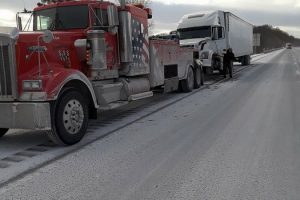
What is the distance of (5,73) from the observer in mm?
6738

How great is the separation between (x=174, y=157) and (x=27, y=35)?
3.19 m

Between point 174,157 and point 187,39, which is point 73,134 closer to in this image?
point 174,157

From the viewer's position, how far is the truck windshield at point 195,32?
67.7 ft

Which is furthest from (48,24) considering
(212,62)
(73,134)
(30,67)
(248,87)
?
(212,62)

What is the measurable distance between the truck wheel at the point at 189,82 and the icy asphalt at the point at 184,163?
5251 millimetres

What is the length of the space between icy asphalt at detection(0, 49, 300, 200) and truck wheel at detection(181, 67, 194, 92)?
17.2 ft

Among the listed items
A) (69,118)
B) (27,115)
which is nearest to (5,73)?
(27,115)

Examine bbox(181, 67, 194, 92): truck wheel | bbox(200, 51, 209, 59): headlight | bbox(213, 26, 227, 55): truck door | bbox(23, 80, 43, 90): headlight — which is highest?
bbox(213, 26, 227, 55): truck door

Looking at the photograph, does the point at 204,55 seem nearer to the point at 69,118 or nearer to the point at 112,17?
the point at 112,17

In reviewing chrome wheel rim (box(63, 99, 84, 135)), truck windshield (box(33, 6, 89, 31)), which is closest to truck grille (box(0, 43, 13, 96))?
chrome wheel rim (box(63, 99, 84, 135))

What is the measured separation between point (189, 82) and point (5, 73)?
917cm

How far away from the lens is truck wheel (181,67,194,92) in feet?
48.8

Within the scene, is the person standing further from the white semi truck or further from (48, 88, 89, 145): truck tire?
(48, 88, 89, 145): truck tire

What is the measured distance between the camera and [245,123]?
8.61 m
